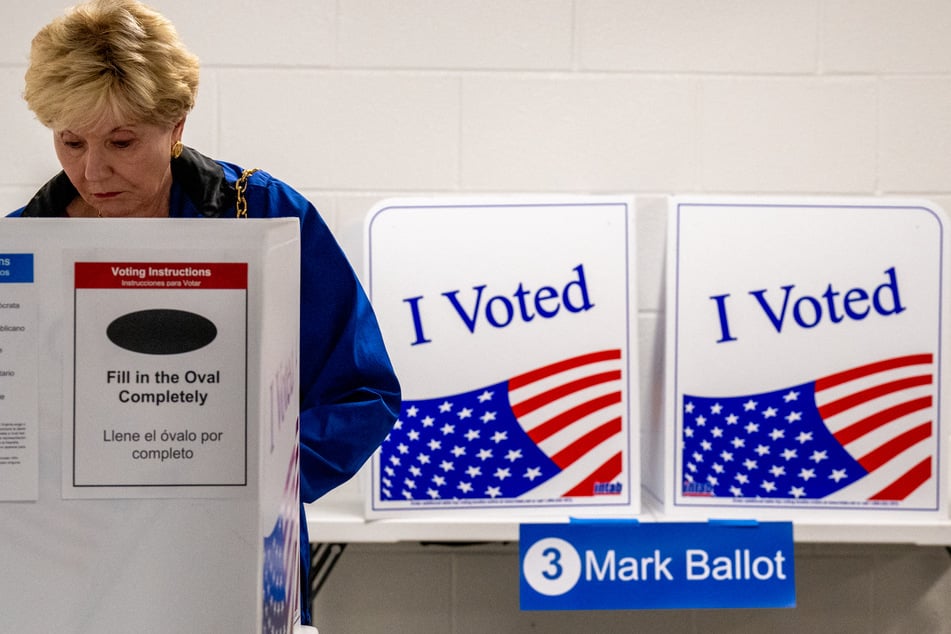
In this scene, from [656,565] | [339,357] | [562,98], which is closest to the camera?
[339,357]

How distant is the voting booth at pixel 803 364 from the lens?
194cm

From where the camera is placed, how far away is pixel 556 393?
1938 millimetres

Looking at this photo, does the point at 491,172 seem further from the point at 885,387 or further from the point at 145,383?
the point at 145,383

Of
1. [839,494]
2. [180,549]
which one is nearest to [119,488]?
[180,549]

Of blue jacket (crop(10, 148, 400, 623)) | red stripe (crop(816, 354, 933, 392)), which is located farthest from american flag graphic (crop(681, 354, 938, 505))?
blue jacket (crop(10, 148, 400, 623))

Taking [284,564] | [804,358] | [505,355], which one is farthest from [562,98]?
[284,564]

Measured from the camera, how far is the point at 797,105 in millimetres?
2193

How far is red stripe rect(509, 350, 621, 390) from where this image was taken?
1935 mm

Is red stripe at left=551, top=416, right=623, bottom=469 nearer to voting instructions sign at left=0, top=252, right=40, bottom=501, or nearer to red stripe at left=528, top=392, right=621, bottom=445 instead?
red stripe at left=528, top=392, right=621, bottom=445

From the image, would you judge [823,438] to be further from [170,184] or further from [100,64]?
[100,64]

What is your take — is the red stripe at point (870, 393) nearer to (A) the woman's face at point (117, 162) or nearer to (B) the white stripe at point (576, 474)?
(B) the white stripe at point (576, 474)

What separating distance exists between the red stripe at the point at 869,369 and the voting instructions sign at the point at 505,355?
1.14 ft

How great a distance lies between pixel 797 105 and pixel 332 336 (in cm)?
138

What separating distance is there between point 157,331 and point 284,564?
0.17m
